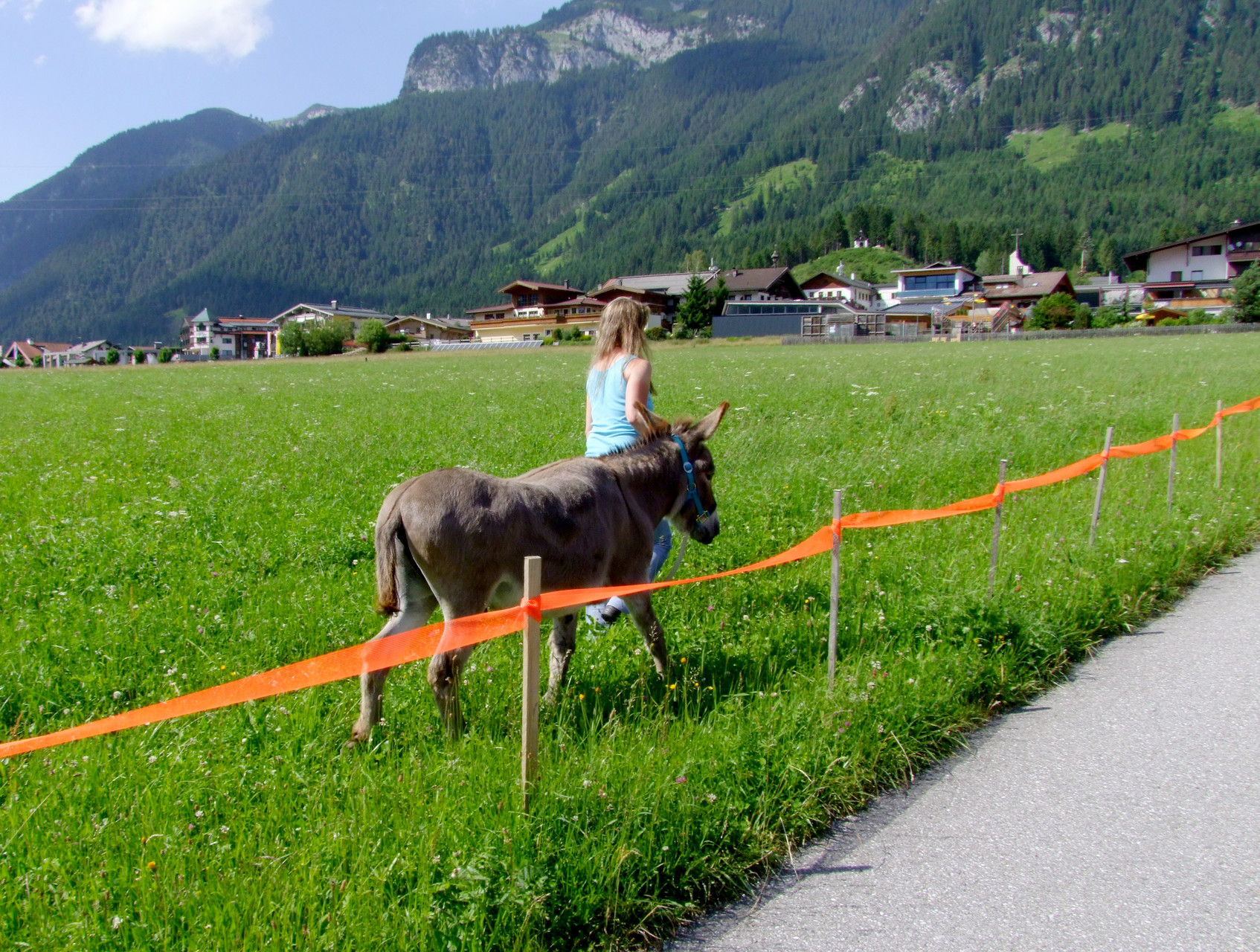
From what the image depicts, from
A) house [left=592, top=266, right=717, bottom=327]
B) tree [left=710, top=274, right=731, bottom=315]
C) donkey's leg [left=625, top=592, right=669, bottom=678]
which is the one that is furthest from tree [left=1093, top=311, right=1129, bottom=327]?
donkey's leg [left=625, top=592, right=669, bottom=678]

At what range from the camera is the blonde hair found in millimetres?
5438

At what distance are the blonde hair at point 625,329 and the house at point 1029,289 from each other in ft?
412

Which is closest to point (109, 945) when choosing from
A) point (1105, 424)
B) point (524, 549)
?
point (524, 549)

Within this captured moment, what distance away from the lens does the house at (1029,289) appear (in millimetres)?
117000

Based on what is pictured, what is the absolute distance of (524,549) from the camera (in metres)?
3.89

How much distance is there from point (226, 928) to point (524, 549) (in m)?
1.89

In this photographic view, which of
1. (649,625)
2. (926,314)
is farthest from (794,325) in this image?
(649,625)

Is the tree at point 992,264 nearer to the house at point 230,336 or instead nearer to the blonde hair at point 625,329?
the house at point 230,336

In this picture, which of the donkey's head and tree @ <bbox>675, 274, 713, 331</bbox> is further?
tree @ <bbox>675, 274, 713, 331</bbox>

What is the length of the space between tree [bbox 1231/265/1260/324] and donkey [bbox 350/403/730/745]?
254 ft

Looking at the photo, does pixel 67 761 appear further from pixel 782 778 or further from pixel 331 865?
pixel 782 778

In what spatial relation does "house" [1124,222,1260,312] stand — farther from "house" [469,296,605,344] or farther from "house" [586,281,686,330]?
"house" [469,296,605,344]

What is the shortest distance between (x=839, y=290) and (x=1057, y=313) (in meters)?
54.5

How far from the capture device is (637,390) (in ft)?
17.3
